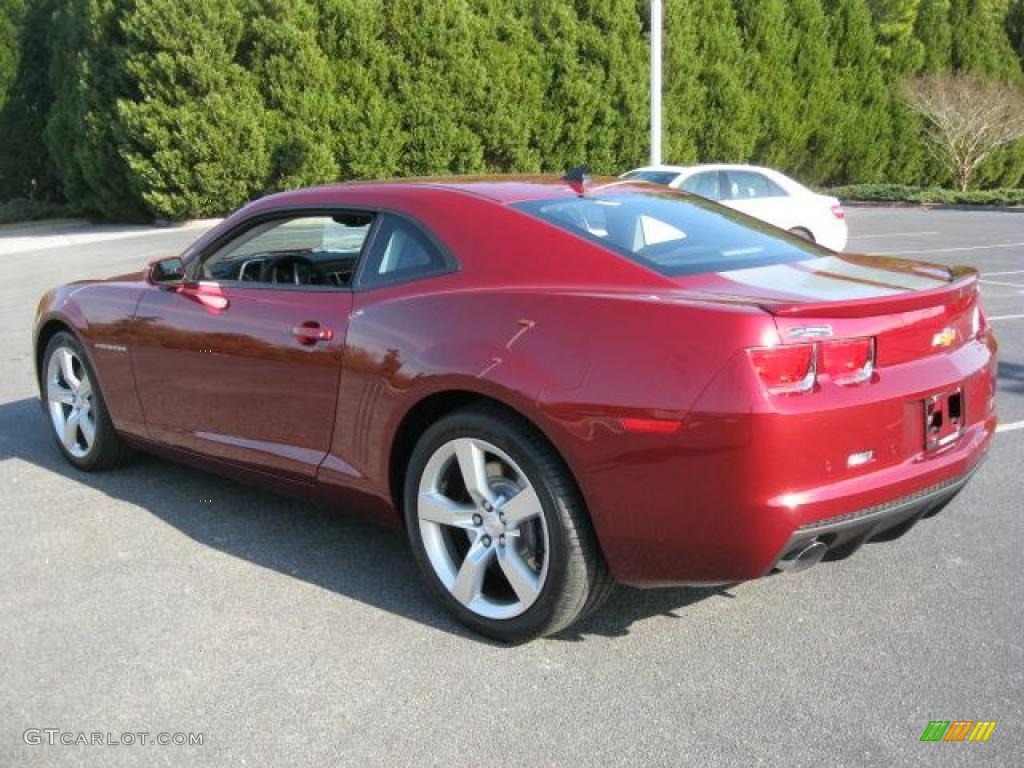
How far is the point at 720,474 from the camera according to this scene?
116 inches

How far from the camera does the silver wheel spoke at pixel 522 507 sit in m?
3.33

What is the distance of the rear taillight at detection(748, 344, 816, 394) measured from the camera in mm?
2924

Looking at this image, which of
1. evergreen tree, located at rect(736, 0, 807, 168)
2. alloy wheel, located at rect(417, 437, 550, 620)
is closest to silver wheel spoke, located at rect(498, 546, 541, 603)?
alloy wheel, located at rect(417, 437, 550, 620)

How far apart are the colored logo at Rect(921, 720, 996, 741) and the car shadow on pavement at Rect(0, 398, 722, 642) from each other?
3.41ft

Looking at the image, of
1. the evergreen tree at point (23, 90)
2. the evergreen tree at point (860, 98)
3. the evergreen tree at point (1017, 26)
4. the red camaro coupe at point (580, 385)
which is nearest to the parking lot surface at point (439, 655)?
the red camaro coupe at point (580, 385)

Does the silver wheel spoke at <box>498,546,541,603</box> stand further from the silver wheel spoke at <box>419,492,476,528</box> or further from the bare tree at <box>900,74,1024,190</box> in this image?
the bare tree at <box>900,74,1024,190</box>

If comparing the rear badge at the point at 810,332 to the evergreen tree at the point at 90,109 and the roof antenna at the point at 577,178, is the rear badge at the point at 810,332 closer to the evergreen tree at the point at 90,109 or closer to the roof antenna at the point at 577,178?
the roof antenna at the point at 577,178

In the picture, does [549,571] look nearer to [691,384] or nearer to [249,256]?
[691,384]

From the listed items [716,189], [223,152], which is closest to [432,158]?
[223,152]

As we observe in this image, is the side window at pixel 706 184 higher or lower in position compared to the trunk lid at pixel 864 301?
lower

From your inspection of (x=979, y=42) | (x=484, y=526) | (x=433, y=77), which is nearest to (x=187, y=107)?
(x=433, y=77)

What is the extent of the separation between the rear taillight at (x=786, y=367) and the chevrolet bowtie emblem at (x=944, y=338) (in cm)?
61

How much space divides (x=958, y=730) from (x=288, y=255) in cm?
347

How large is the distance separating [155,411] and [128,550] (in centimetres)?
71
